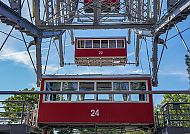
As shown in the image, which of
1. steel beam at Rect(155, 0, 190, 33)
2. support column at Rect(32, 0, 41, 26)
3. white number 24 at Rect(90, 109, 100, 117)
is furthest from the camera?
support column at Rect(32, 0, 41, 26)

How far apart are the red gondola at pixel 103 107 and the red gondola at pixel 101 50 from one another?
24.0 feet

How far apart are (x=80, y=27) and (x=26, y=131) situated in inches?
252

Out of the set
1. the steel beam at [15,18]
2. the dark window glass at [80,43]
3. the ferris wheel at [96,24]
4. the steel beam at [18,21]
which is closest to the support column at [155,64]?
the ferris wheel at [96,24]

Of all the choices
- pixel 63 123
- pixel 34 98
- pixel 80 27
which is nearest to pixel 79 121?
pixel 63 123

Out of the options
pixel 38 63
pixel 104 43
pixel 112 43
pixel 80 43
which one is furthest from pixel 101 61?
pixel 38 63

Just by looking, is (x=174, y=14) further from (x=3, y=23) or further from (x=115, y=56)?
(x=115, y=56)

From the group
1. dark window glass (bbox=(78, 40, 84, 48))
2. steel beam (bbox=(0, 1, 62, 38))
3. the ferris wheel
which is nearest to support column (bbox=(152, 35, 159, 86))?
the ferris wheel

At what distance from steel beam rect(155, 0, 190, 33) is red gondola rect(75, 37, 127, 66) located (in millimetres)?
6798

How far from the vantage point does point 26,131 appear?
36.3ft

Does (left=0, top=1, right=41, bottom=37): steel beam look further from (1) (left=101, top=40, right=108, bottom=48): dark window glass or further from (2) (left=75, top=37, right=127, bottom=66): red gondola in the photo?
(1) (left=101, top=40, right=108, bottom=48): dark window glass

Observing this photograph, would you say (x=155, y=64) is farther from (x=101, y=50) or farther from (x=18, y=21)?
(x=18, y=21)

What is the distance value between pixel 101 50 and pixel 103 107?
847cm

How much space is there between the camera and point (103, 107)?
44.9ft

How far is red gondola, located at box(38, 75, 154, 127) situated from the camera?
13.5 meters
